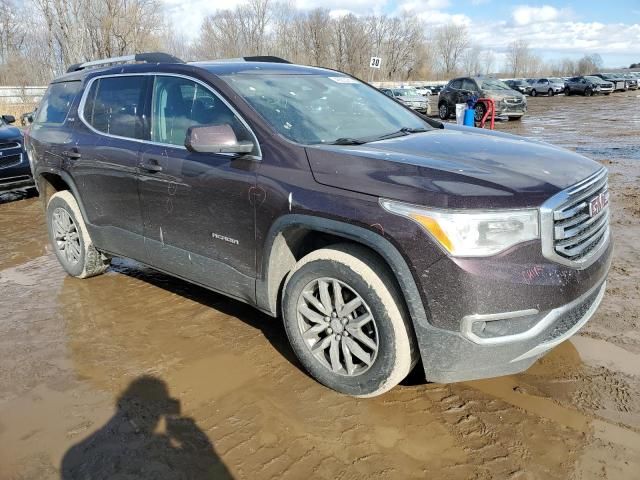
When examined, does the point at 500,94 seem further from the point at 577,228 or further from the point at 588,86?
the point at 588,86

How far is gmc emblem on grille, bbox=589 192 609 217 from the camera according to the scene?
2.76m

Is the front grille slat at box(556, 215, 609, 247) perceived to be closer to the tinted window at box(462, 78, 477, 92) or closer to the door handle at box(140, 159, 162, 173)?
the door handle at box(140, 159, 162, 173)

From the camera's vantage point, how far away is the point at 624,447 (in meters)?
2.47

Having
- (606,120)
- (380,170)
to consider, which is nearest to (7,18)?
(606,120)

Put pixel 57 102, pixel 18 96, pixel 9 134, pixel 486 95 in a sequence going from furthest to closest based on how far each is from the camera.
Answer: pixel 18 96 → pixel 486 95 → pixel 9 134 → pixel 57 102

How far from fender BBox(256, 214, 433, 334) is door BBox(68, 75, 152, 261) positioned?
133 cm

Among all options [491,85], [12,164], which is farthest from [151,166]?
[491,85]

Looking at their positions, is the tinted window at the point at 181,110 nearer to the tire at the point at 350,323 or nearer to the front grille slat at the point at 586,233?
the tire at the point at 350,323

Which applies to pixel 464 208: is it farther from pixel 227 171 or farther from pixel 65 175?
pixel 65 175

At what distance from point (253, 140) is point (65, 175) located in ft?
7.85

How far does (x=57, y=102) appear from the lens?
4.95 metres

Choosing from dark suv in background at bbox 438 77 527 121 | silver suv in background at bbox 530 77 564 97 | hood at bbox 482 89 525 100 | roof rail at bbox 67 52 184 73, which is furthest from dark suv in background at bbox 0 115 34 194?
silver suv in background at bbox 530 77 564 97

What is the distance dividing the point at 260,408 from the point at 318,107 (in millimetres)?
1950

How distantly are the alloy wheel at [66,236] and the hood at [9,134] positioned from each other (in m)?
4.80
